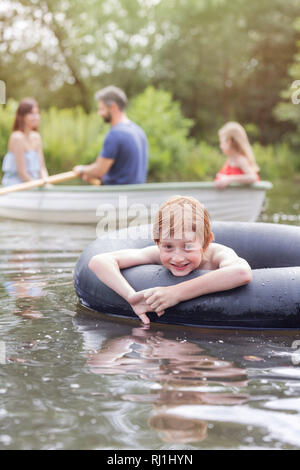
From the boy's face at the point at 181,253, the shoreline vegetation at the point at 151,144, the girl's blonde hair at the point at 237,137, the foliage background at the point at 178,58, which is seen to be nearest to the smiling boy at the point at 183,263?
the boy's face at the point at 181,253

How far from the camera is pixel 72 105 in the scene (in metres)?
28.7

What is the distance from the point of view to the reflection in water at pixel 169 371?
236cm

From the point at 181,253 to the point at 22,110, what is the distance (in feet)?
17.9

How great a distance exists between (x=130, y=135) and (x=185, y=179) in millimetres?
9565

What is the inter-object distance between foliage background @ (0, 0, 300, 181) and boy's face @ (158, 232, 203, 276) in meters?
18.2

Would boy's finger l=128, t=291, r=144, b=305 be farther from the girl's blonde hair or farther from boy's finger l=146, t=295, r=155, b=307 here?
the girl's blonde hair

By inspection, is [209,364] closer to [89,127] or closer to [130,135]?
[130,135]

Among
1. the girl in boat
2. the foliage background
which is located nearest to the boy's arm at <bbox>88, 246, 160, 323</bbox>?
the girl in boat

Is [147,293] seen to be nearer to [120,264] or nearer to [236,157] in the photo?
[120,264]

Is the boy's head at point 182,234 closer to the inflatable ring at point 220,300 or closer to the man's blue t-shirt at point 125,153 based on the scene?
the inflatable ring at point 220,300

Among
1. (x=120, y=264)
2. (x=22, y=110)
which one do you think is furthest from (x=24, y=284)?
(x=22, y=110)

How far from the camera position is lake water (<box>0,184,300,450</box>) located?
2.26 m

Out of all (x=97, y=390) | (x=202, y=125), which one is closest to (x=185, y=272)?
(x=97, y=390)

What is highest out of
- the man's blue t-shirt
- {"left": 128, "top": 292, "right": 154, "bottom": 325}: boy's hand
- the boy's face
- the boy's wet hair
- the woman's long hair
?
the woman's long hair
